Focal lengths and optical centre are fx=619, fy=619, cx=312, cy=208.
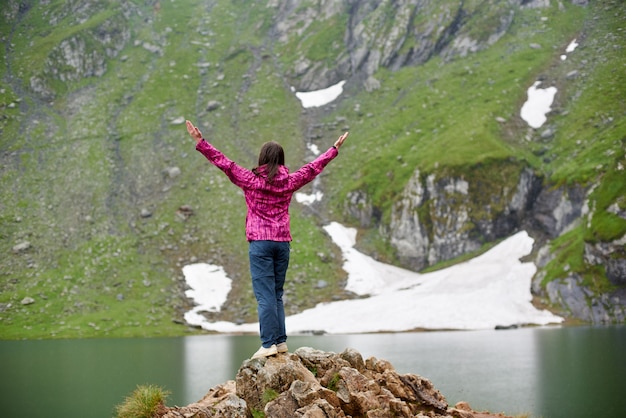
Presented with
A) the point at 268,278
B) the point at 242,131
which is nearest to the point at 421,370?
the point at 268,278

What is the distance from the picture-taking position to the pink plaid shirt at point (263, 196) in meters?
13.8

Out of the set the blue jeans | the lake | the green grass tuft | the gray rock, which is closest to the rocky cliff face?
the gray rock

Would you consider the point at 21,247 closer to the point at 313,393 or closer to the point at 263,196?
the point at 263,196

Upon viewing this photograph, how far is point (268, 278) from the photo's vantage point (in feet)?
45.2

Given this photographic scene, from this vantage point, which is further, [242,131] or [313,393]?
[242,131]

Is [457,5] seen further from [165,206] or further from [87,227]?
[87,227]

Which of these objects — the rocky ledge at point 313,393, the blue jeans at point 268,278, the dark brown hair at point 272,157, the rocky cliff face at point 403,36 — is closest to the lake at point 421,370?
the rocky ledge at point 313,393

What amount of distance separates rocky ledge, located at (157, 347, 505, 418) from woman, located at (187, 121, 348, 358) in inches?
35.6

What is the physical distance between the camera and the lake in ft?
113

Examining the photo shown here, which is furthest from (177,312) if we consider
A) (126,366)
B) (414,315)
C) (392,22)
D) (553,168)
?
(392,22)

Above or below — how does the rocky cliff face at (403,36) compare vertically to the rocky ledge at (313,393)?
above

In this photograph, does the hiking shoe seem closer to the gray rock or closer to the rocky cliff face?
the gray rock

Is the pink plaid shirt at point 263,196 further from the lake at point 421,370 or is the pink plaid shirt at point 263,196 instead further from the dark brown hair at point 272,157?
the lake at point 421,370

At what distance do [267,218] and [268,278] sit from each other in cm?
134
